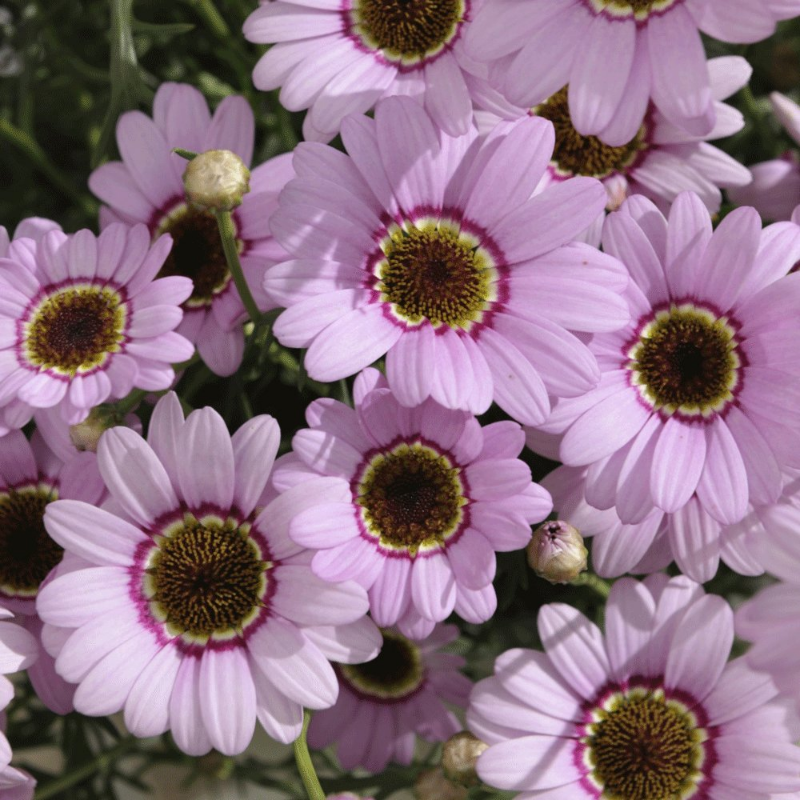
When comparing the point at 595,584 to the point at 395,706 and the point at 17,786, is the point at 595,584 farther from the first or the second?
the point at 17,786

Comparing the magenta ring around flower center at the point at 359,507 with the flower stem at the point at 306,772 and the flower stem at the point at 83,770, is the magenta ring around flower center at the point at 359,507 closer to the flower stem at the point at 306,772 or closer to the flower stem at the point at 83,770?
the flower stem at the point at 306,772

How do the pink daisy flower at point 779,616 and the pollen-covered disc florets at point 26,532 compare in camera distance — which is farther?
the pollen-covered disc florets at point 26,532

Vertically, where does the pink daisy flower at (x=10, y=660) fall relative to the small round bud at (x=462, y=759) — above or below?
above

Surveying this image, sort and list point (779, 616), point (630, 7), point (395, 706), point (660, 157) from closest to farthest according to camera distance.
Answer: point (779, 616), point (630, 7), point (660, 157), point (395, 706)

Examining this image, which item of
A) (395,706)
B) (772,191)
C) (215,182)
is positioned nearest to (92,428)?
(215,182)

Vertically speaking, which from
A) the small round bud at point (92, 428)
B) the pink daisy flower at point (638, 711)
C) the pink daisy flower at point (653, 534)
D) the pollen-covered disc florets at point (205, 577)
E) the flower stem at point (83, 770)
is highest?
the small round bud at point (92, 428)

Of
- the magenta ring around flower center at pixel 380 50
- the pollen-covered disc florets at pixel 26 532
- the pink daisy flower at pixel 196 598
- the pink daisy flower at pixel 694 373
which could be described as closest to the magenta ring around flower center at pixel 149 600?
the pink daisy flower at pixel 196 598

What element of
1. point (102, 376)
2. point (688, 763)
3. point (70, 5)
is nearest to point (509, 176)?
point (102, 376)

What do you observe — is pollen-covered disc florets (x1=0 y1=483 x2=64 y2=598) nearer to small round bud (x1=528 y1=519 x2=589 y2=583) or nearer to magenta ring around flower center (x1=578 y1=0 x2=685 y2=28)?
small round bud (x1=528 y1=519 x2=589 y2=583)
